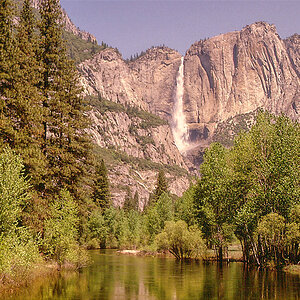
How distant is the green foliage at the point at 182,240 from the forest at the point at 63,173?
177 millimetres

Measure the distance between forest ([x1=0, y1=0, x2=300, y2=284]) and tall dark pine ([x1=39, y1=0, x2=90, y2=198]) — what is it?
0.10 metres

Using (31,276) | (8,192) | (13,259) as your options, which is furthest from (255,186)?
(13,259)

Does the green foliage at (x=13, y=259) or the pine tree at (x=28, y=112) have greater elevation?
the pine tree at (x=28, y=112)

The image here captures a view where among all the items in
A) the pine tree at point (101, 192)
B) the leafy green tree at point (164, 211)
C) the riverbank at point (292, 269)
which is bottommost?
the riverbank at point (292, 269)

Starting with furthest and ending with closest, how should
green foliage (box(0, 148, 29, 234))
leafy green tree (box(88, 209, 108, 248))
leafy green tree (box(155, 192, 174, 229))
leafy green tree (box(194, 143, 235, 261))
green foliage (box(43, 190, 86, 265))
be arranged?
leafy green tree (box(88, 209, 108, 248)) < leafy green tree (box(155, 192, 174, 229)) < leafy green tree (box(194, 143, 235, 261)) < green foliage (box(43, 190, 86, 265)) < green foliage (box(0, 148, 29, 234))

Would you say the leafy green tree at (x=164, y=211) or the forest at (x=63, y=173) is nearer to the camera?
the forest at (x=63, y=173)

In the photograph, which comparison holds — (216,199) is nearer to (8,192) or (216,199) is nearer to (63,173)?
(63,173)

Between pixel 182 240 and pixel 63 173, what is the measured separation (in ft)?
82.9

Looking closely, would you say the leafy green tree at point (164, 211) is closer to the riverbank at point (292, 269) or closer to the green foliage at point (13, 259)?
the riverbank at point (292, 269)

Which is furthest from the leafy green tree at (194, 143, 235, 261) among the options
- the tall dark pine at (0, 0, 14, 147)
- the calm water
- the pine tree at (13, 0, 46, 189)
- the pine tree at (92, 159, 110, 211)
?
the pine tree at (92, 159, 110, 211)

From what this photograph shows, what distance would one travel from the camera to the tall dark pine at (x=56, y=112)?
118 ft

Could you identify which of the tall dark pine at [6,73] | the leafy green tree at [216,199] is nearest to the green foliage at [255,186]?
the leafy green tree at [216,199]

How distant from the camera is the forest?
28312 mm

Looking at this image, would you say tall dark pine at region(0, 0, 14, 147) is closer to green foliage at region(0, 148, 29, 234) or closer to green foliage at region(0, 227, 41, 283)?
green foliage at region(0, 148, 29, 234)
